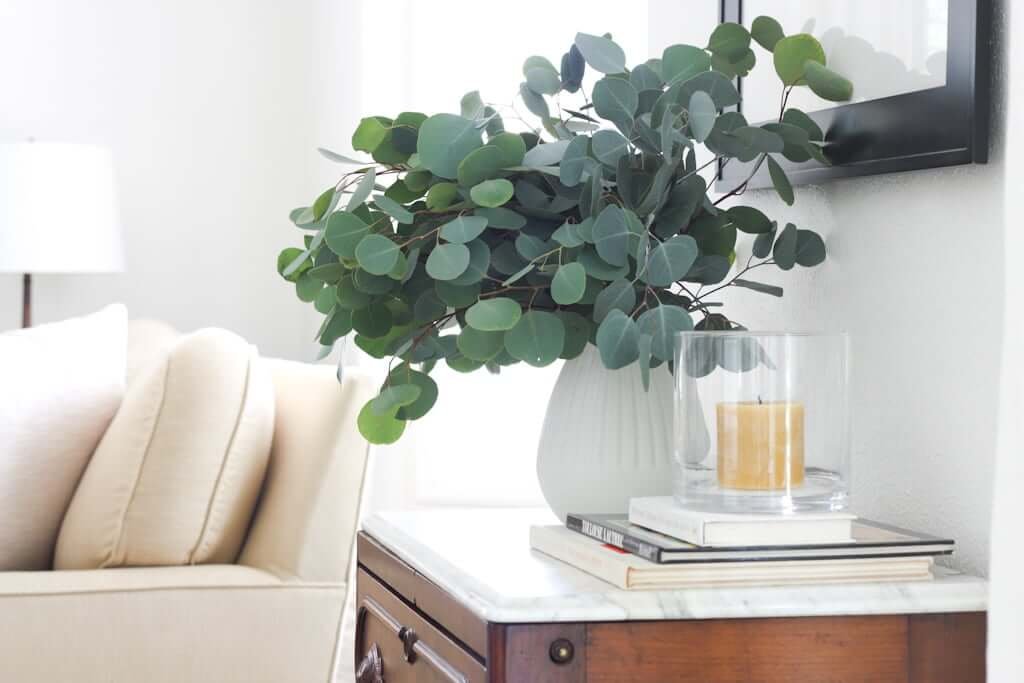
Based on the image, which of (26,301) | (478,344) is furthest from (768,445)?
(26,301)

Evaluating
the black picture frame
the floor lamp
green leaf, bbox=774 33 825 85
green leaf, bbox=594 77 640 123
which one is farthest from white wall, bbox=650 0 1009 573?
the floor lamp

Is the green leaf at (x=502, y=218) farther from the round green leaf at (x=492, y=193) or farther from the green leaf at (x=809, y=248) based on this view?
the green leaf at (x=809, y=248)

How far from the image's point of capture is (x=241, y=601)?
1887 millimetres

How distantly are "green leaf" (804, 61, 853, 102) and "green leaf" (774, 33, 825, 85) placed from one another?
0.04ft

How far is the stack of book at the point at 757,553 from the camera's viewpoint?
33.7 inches

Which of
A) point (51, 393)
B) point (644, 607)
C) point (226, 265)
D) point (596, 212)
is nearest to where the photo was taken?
point (644, 607)

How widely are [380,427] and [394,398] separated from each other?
60 millimetres

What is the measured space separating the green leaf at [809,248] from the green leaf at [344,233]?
0.41 meters

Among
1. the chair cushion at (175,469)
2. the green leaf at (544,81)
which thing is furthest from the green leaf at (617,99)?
the chair cushion at (175,469)

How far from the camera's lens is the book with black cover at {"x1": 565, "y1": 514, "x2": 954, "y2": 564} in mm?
860

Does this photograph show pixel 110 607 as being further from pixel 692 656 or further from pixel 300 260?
pixel 692 656

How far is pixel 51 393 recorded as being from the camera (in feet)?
6.86

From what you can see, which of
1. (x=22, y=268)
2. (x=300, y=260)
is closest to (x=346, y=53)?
(x=22, y=268)

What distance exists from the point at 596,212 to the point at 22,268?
8.84 feet
